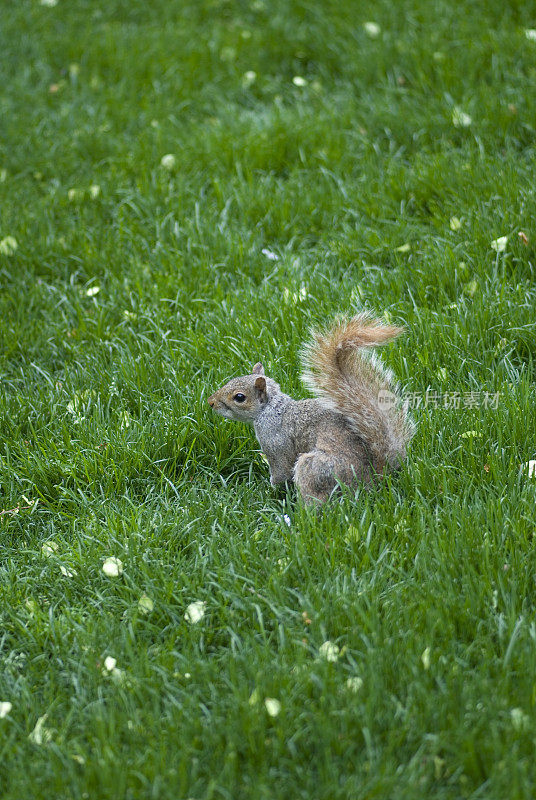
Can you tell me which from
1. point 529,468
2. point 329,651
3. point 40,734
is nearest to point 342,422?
Result: point 529,468

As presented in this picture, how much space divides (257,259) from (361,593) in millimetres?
2485

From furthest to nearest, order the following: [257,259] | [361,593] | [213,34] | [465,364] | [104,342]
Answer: [213,34]
[257,259]
[104,342]
[465,364]
[361,593]

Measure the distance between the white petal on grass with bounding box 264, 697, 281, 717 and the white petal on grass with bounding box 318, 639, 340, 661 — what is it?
0.64 feet

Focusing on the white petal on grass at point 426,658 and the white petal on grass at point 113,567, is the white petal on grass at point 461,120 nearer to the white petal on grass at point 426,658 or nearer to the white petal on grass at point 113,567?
the white petal on grass at point 113,567

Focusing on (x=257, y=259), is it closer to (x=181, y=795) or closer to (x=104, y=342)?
(x=104, y=342)

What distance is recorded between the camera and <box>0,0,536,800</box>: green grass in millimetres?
2154

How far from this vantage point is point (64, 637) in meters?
2.56

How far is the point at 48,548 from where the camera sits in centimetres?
296

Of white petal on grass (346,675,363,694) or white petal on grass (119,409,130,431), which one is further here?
white petal on grass (119,409,130,431)

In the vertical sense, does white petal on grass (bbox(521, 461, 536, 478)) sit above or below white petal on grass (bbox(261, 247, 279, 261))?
below

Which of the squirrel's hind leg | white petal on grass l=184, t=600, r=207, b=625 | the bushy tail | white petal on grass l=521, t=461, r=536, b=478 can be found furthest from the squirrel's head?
white petal on grass l=521, t=461, r=536, b=478

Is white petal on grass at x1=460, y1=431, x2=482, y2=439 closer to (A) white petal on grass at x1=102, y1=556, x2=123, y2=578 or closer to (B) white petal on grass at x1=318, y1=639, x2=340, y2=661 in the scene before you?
(B) white petal on grass at x1=318, y1=639, x2=340, y2=661

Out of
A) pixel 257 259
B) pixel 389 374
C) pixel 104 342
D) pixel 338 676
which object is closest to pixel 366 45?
pixel 257 259

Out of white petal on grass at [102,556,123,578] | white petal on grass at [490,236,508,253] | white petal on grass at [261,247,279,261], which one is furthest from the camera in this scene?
white petal on grass at [261,247,279,261]
